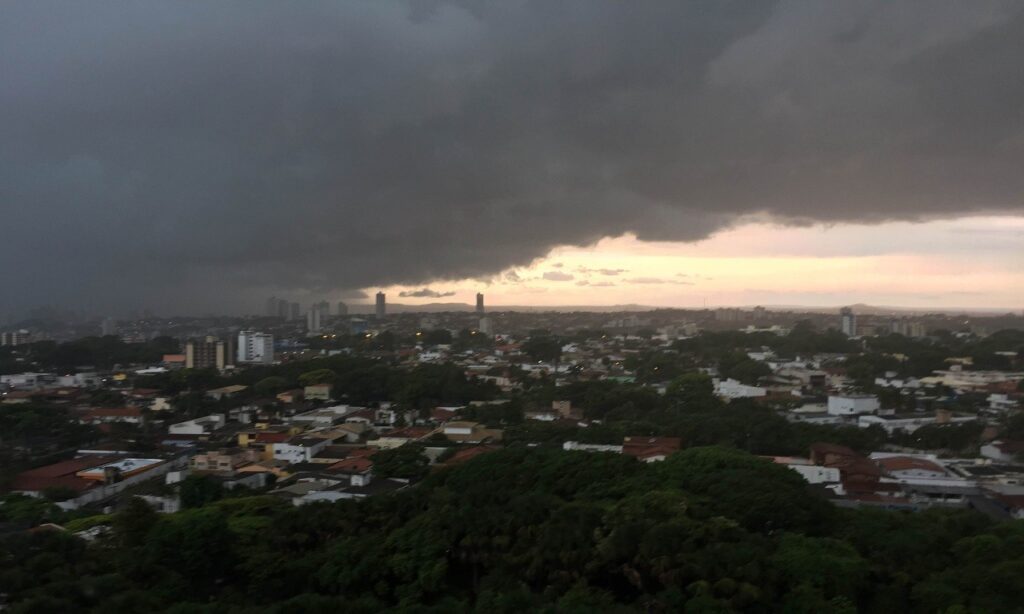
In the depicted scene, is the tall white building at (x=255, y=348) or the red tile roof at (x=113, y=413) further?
the tall white building at (x=255, y=348)

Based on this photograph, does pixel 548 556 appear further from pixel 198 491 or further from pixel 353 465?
pixel 353 465

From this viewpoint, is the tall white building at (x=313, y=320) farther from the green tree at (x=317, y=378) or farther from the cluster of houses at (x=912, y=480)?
the cluster of houses at (x=912, y=480)

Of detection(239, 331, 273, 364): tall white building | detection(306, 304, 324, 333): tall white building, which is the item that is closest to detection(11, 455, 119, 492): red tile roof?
detection(239, 331, 273, 364): tall white building

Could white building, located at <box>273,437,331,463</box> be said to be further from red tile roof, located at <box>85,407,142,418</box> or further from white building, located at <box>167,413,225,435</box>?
red tile roof, located at <box>85,407,142,418</box>

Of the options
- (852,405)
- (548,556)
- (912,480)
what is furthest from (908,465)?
(548,556)

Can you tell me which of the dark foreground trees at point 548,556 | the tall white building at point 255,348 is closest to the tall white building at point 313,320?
the tall white building at point 255,348

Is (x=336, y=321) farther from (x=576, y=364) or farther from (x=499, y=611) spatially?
(x=499, y=611)
